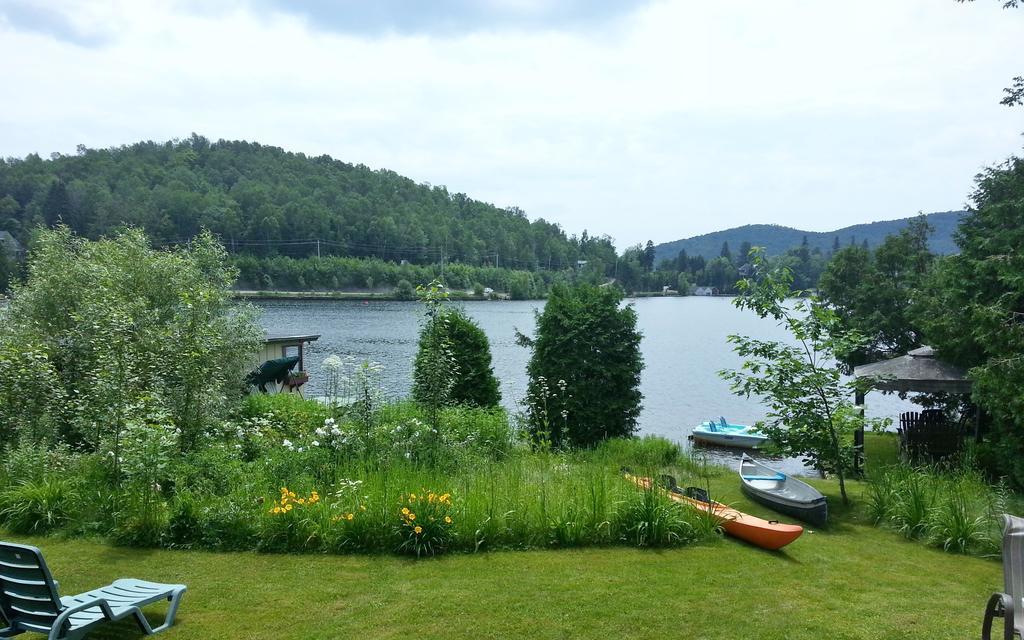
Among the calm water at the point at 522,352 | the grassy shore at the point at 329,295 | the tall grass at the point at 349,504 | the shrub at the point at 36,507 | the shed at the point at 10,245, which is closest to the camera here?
the tall grass at the point at 349,504

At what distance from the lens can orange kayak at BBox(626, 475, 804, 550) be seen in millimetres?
7996

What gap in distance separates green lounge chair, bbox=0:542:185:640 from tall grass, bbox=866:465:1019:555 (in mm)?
8778

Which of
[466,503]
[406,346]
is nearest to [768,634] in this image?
[466,503]

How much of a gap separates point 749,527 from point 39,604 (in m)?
6.86

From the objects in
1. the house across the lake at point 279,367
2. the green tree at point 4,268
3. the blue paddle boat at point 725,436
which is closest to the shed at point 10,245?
the green tree at point 4,268

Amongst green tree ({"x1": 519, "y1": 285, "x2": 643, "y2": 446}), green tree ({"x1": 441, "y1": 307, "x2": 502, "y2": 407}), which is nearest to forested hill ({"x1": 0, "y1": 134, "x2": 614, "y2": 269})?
green tree ({"x1": 441, "y1": 307, "x2": 502, "y2": 407})

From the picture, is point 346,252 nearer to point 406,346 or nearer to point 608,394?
point 406,346

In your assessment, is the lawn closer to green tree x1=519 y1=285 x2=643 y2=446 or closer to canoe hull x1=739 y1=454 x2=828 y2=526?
canoe hull x1=739 y1=454 x2=828 y2=526

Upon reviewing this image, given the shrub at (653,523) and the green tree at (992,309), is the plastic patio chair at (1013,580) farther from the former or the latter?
the green tree at (992,309)

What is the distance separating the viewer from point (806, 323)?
1131 cm

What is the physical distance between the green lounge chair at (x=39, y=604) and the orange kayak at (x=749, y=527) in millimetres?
5761

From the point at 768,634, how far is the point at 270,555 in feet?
15.7

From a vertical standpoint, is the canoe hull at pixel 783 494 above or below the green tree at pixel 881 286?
below

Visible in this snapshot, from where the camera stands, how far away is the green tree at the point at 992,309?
10.7m
